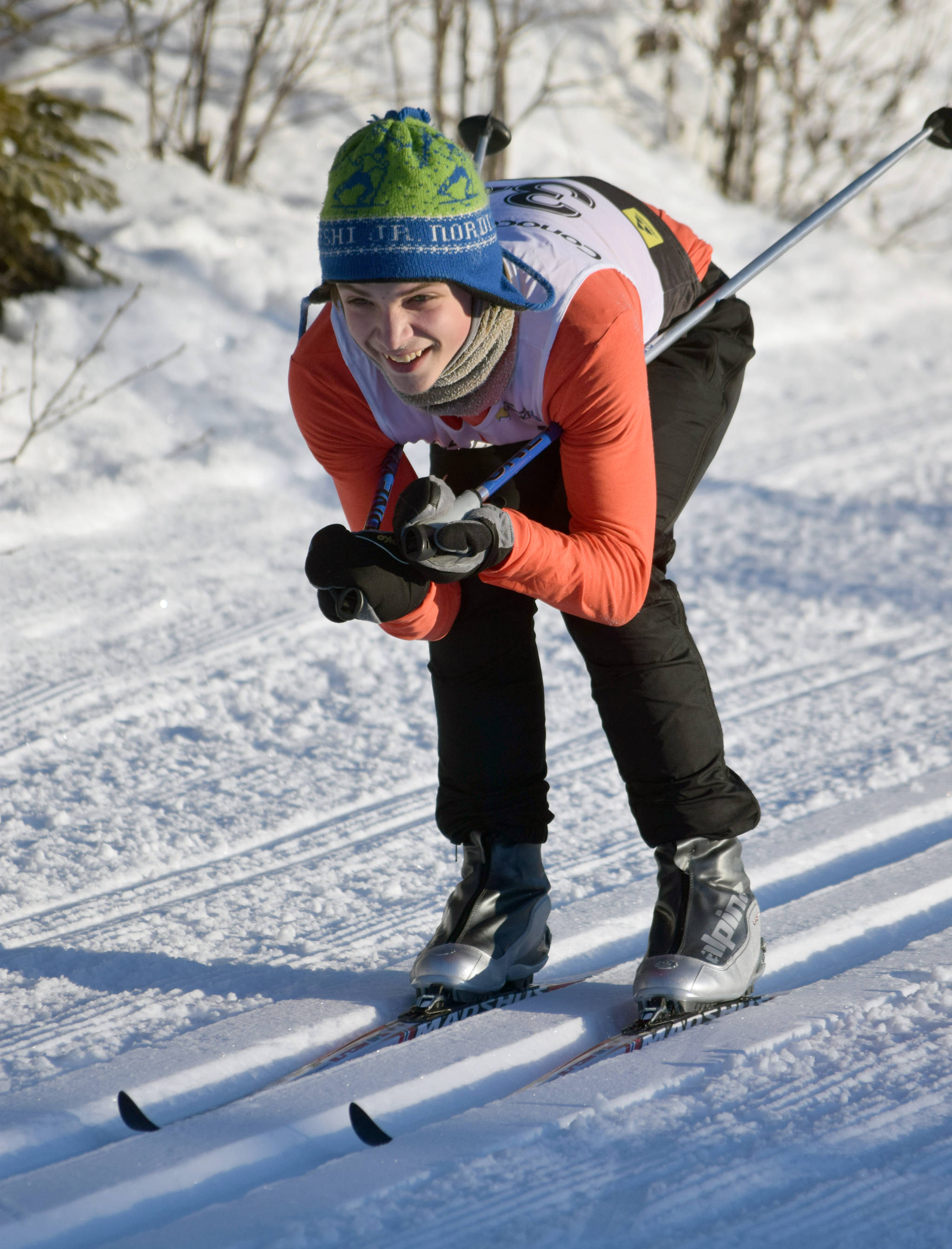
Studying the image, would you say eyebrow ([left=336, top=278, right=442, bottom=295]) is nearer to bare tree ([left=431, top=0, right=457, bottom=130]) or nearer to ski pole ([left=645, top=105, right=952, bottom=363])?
ski pole ([left=645, top=105, right=952, bottom=363])

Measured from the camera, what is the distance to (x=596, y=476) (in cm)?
164

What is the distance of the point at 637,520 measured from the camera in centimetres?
167

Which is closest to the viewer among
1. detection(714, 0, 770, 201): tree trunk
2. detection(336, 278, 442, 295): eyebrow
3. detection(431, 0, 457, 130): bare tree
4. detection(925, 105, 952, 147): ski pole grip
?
detection(336, 278, 442, 295): eyebrow

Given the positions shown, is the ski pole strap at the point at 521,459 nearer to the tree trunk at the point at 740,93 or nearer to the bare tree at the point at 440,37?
the bare tree at the point at 440,37

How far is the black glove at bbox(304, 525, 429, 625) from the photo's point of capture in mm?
1579

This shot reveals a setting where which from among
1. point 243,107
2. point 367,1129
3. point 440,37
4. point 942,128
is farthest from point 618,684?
point 440,37

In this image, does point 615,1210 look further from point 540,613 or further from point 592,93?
point 592,93

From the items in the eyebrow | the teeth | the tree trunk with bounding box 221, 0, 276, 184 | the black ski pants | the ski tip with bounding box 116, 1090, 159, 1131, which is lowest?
the ski tip with bounding box 116, 1090, 159, 1131

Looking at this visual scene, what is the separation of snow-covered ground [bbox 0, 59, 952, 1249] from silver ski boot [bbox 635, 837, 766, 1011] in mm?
85

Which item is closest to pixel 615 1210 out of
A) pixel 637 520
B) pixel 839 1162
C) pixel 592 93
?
pixel 839 1162

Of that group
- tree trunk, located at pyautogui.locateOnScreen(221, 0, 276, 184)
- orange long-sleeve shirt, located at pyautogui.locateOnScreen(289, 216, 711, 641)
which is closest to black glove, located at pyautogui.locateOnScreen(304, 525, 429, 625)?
orange long-sleeve shirt, located at pyautogui.locateOnScreen(289, 216, 711, 641)

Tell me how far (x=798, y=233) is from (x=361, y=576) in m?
1.18

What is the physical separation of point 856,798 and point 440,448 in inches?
45.9

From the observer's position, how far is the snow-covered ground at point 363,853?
4.75 ft
